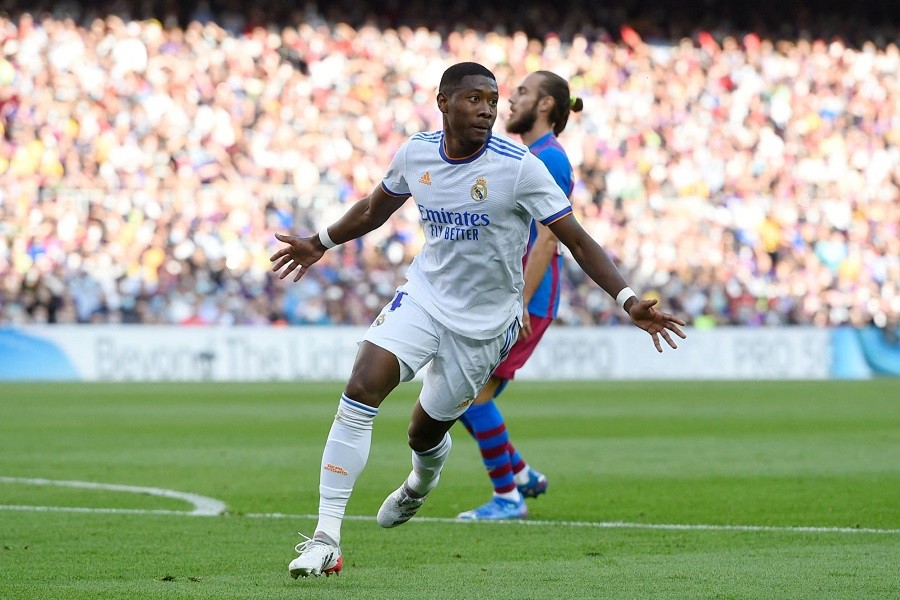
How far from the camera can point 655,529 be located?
7.52 metres

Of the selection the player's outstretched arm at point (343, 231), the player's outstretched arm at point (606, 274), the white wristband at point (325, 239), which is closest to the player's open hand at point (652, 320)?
the player's outstretched arm at point (606, 274)

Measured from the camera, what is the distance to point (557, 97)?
855cm

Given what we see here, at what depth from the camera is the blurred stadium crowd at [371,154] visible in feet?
87.7

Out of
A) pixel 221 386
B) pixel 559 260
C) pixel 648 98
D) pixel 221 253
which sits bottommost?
pixel 221 386

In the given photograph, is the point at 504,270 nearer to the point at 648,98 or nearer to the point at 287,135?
the point at 287,135

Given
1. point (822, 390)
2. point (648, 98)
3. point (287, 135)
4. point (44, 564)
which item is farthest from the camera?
point (648, 98)

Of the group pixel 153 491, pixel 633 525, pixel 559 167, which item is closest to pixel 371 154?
pixel 153 491

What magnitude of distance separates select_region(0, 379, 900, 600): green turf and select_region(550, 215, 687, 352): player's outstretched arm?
3.33ft

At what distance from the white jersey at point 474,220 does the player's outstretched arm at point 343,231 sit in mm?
231

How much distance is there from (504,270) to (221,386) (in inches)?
711

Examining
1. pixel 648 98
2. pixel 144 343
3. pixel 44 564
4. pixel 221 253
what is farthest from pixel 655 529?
pixel 648 98

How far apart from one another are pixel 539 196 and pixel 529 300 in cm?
227

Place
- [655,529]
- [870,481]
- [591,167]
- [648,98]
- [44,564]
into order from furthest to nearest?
[648,98] < [591,167] < [870,481] < [655,529] < [44,564]

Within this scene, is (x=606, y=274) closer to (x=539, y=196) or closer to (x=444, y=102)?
(x=539, y=196)
